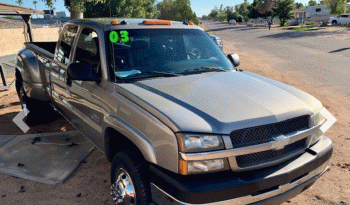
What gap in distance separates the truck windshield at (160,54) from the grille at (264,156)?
53.5 inches

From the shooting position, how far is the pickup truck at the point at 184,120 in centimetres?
230

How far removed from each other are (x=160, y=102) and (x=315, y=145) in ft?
4.85

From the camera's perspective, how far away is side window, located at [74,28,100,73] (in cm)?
354

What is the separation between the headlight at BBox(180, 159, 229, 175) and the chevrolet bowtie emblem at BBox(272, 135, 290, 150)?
0.42 m

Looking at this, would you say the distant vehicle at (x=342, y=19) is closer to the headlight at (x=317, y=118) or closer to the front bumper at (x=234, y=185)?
the headlight at (x=317, y=118)

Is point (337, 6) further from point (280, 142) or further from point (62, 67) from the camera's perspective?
point (280, 142)

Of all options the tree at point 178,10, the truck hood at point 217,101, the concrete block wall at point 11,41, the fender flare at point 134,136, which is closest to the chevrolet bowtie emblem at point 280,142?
the truck hood at point 217,101

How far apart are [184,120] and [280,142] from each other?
0.77 meters

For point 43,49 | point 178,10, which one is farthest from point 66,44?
point 178,10

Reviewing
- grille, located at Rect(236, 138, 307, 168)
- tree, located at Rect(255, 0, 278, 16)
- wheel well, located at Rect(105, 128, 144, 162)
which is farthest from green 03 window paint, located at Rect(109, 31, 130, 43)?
tree, located at Rect(255, 0, 278, 16)

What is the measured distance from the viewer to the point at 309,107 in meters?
2.83

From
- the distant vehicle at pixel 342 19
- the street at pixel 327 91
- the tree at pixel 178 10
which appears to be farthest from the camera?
the tree at pixel 178 10

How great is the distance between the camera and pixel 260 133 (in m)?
2.41

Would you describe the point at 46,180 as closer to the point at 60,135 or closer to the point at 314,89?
the point at 60,135
